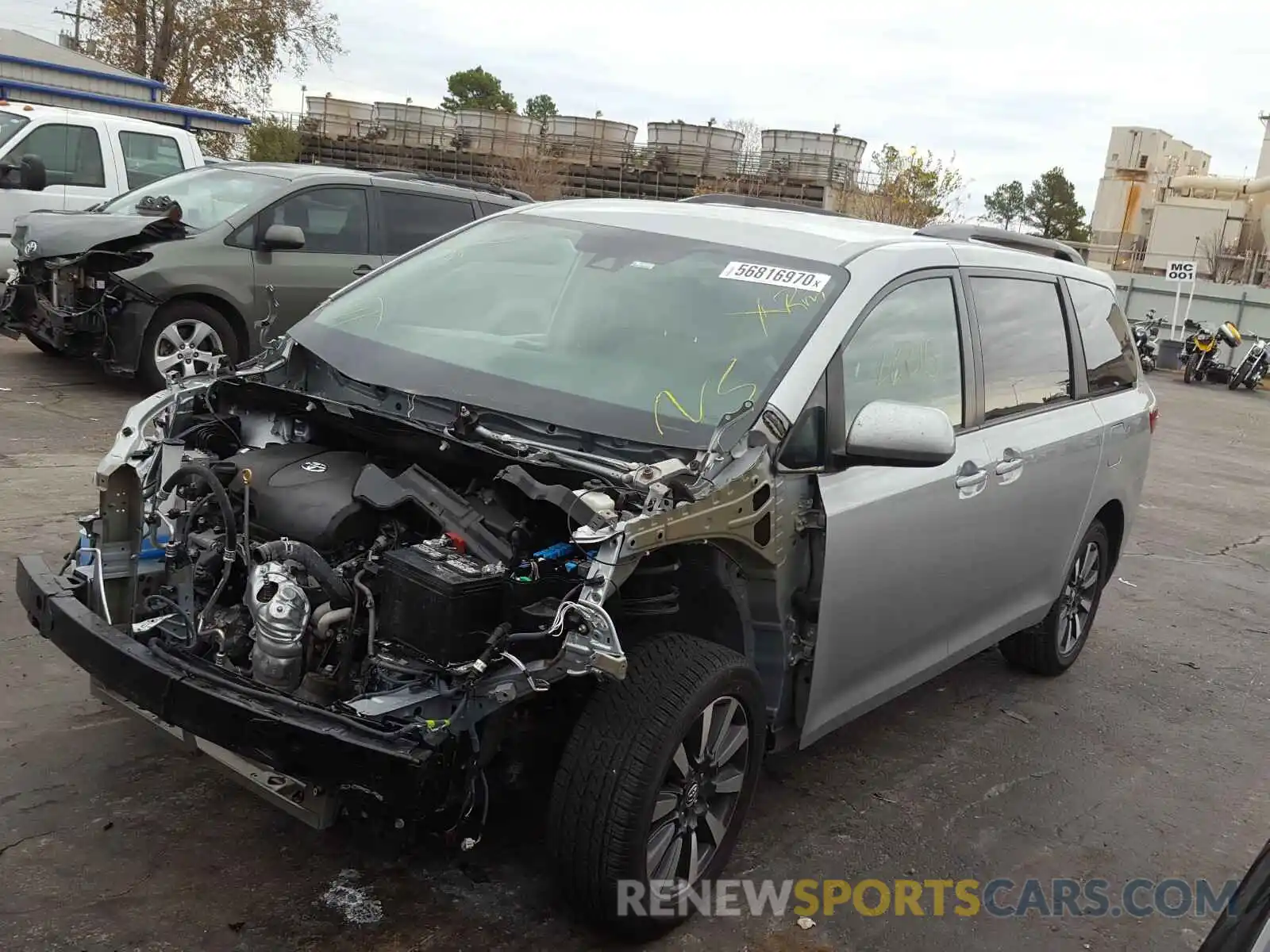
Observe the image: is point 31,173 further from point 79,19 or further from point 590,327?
point 79,19

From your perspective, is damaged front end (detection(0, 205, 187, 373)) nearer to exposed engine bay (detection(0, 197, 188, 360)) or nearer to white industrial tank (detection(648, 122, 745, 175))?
exposed engine bay (detection(0, 197, 188, 360))

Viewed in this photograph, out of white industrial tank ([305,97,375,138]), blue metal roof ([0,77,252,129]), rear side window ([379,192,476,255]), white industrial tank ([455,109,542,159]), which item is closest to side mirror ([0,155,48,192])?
rear side window ([379,192,476,255])

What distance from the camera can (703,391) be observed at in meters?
3.45

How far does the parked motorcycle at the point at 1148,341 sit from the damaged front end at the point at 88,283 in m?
20.7

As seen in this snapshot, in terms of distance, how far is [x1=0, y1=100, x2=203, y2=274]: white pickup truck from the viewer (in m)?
11.2

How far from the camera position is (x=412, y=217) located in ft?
32.4

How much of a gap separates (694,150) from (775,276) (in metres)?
33.0

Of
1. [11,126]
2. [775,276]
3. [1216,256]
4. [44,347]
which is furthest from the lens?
[1216,256]

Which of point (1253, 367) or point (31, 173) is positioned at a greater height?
point (31, 173)

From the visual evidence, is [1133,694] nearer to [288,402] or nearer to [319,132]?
[288,402]

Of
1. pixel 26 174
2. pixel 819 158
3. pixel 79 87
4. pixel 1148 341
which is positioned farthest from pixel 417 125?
pixel 26 174

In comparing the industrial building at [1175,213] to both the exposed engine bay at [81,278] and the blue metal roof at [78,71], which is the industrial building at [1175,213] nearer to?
the blue metal roof at [78,71]

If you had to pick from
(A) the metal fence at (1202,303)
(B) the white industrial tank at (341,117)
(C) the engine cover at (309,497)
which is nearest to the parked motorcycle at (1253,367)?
(A) the metal fence at (1202,303)

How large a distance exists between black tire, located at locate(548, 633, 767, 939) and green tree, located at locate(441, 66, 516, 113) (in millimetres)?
75421
